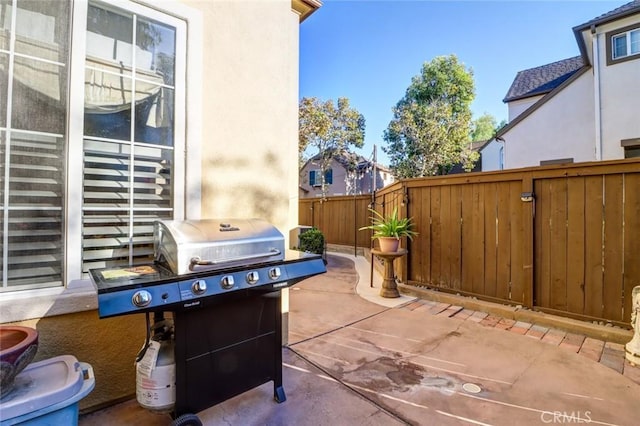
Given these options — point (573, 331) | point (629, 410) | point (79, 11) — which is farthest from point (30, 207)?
point (573, 331)

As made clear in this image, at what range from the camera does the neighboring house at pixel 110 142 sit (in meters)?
1.79

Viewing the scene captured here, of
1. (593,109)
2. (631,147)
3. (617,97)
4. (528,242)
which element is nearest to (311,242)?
(528,242)

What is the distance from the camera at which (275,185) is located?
2920 mm

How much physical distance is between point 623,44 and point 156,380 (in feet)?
36.8

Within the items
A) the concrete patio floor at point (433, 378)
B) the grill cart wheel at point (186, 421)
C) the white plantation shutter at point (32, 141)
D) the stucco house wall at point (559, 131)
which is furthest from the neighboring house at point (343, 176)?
the grill cart wheel at point (186, 421)

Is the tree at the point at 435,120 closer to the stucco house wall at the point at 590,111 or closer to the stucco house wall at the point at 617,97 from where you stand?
the stucco house wall at the point at 590,111

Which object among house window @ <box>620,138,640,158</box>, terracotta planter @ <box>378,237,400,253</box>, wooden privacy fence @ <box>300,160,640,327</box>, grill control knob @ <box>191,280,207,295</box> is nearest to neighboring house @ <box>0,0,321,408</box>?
grill control knob @ <box>191,280,207,295</box>

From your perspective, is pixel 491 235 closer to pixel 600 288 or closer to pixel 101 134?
pixel 600 288

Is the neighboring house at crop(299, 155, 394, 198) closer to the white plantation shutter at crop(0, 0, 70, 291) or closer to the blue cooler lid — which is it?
the white plantation shutter at crop(0, 0, 70, 291)

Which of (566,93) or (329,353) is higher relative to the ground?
(566,93)

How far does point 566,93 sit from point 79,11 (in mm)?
11403

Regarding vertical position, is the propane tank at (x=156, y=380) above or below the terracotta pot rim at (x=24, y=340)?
below

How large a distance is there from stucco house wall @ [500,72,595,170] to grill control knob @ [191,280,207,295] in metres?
10.3

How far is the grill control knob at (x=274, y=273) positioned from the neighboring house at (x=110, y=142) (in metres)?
0.93
